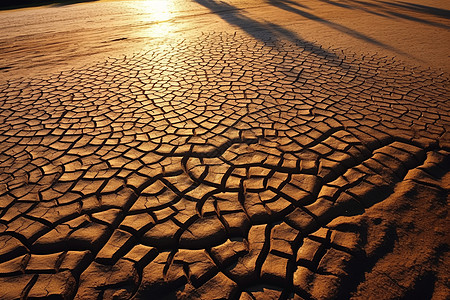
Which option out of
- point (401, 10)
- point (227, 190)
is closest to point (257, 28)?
point (401, 10)

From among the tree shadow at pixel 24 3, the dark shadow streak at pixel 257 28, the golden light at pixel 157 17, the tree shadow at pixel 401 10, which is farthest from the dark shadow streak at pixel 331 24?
the tree shadow at pixel 24 3

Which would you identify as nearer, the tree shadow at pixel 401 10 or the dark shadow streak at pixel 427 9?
the tree shadow at pixel 401 10

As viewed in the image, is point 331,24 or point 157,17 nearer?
point 331,24

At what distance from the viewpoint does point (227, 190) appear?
1838mm

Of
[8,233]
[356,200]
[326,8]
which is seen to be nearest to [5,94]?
[8,233]

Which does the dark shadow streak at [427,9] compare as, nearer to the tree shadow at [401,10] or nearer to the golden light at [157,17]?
the tree shadow at [401,10]

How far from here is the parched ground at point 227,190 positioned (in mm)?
1352

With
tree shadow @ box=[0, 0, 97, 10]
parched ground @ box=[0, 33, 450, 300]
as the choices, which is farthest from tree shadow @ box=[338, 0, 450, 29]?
tree shadow @ box=[0, 0, 97, 10]

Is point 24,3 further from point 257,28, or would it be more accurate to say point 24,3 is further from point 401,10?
point 401,10

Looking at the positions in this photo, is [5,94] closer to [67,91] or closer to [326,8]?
[67,91]

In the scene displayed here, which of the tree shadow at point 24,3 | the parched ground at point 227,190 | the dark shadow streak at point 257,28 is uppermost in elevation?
the tree shadow at point 24,3

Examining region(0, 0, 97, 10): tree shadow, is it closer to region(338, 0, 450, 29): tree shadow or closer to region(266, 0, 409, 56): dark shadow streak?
region(266, 0, 409, 56): dark shadow streak

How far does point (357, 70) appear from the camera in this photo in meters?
3.74

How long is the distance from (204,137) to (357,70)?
261 centimetres
